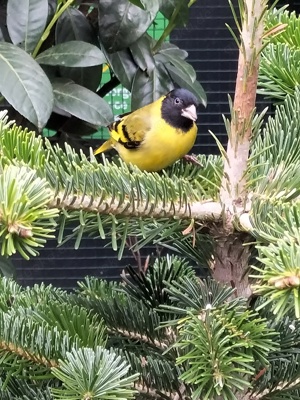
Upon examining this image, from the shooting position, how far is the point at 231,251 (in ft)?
1.50

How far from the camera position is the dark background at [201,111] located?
1858mm

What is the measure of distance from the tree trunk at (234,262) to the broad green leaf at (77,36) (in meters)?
0.78

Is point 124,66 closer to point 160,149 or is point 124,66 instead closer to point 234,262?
point 160,149

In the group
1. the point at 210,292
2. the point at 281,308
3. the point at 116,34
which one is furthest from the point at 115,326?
the point at 116,34

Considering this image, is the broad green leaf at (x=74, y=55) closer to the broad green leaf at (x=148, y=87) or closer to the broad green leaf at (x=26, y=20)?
the broad green leaf at (x=26, y=20)

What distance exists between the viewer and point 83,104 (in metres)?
1.09

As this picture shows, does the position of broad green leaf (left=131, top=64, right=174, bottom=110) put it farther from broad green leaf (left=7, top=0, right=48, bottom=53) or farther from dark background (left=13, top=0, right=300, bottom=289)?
dark background (left=13, top=0, right=300, bottom=289)

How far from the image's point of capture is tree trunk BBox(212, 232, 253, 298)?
0.45 metres

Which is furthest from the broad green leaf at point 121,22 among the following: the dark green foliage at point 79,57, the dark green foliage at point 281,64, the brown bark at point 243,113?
the brown bark at point 243,113

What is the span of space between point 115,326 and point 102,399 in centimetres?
15

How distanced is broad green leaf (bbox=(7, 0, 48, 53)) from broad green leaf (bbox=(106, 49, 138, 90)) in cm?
16

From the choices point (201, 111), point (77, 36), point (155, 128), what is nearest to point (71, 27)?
point (77, 36)

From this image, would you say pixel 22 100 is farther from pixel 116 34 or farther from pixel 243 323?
pixel 243 323

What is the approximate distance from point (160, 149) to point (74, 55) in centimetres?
21
